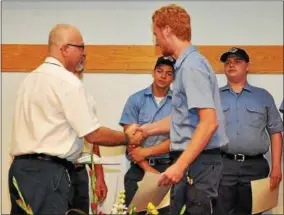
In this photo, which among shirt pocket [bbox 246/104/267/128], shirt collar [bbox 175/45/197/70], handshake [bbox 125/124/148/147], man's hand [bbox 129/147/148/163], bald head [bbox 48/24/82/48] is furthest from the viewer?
shirt pocket [bbox 246/104/267/128]

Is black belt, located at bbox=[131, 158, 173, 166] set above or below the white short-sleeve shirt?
below

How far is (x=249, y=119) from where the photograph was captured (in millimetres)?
3473

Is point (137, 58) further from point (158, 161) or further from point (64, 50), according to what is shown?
point (64, 50)

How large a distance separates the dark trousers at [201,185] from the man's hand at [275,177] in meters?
1.46

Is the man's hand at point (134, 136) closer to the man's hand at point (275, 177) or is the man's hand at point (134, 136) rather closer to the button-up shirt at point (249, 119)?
the button-up shirt at point (249, 119)

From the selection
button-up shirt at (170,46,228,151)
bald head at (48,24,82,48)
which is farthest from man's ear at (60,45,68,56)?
button-up shirt at (170,46,228,151)

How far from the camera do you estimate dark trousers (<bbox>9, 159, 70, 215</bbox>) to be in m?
2.30

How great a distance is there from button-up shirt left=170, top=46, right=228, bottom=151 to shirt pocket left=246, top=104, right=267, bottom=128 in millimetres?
1395

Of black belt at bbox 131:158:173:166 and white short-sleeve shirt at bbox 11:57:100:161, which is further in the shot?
black belt at bbox 131:158:173:166

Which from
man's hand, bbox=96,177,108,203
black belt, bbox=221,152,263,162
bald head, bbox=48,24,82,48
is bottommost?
man's hand, bbox=96,177,108,203

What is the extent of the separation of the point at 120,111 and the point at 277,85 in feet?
4.45

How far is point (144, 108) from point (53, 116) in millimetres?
1303

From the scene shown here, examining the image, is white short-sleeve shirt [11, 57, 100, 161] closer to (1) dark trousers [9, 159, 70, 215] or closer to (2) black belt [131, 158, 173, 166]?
(1) dark trousers [9, 159, 70, 215]

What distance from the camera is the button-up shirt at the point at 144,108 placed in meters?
3.45
